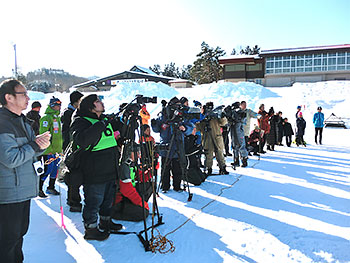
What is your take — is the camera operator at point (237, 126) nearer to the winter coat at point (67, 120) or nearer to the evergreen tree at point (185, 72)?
the winter coat at point (67, 120)

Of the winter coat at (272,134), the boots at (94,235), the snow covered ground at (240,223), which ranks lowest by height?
the snow covered ground at (240,223)

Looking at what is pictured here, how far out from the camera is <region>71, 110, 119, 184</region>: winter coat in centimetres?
294

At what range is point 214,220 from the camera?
3.85 meters

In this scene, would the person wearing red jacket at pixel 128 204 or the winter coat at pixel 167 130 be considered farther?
the winter coat at pixel 167 130

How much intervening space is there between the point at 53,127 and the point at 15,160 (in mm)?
3019

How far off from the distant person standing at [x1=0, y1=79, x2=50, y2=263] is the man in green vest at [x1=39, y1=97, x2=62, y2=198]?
259 centimetres

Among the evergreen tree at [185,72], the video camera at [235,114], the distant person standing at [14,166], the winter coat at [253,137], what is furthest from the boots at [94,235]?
the evergreen tree at [185,72]

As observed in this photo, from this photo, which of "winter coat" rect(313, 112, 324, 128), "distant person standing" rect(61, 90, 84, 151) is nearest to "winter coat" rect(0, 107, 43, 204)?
"distant person standing" rect(61, 90, 84, 151)

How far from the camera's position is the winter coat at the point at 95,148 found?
2938 mm

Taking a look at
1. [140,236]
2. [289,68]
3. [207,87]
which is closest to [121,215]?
[140,236]

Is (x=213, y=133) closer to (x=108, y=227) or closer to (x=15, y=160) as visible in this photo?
(x=108, y=227)

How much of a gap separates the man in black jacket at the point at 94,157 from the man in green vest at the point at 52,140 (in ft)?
6.70

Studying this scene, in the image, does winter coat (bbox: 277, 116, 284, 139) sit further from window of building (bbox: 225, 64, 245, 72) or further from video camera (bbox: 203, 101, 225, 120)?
window of building (bbox: 225, 64, 245, 72)

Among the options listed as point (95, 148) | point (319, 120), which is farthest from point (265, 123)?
→ point (95, 148)
